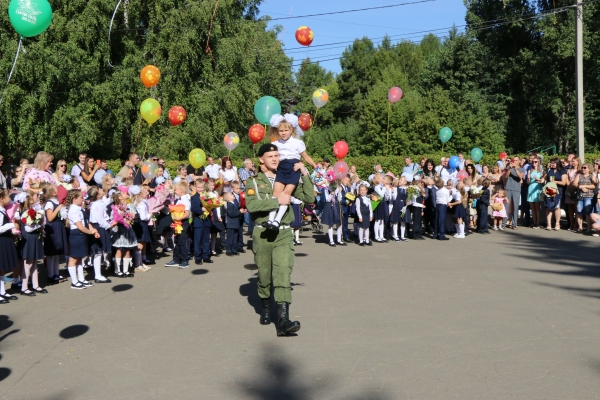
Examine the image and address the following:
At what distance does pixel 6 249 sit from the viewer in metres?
8.69

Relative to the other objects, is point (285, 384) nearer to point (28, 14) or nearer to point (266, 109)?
point (28, 14)

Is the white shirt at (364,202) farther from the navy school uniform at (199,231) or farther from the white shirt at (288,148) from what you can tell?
the white shirt at (288,148)

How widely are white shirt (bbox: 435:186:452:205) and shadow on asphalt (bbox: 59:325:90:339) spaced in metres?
9.82

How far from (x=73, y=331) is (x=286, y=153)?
340 centimetres

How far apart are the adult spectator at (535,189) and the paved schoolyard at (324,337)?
6.07 m

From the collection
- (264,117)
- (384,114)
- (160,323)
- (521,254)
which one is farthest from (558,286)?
(384,114)

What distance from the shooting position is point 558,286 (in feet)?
30.8

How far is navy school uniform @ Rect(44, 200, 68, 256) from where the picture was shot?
973cm

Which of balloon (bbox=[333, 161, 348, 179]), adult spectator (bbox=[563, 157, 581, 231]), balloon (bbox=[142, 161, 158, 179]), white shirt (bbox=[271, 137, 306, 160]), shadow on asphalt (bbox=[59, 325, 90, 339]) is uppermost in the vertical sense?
white shirt (bbox=[271, 137, 306, 160])

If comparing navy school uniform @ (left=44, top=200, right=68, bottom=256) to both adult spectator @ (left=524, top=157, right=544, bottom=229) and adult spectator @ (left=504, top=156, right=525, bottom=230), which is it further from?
adult spectator @ (left=524, top=157, right=544, bottom=229)

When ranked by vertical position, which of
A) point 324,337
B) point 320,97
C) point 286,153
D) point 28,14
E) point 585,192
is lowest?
point 324,337

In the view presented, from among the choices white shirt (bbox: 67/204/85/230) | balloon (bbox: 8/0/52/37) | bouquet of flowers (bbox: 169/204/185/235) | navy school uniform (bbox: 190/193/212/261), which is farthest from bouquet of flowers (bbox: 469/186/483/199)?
balloon (bbox: 8/0/52/37)


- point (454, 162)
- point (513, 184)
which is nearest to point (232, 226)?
point (454, 162)

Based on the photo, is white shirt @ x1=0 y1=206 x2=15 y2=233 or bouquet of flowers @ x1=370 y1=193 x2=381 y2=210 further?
bouquet of flowers @ x1=370 y1=193 x2=381 y2=210
